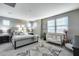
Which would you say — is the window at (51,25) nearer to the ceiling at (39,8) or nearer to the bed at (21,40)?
the ceiling at (39,8)

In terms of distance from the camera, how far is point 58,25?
4941 mm

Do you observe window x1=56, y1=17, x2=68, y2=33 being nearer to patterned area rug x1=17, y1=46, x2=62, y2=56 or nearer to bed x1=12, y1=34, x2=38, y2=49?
patterned area rug x1=17, y1=46, x2=62, y2=56

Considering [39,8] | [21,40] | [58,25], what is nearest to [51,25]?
[58,25]

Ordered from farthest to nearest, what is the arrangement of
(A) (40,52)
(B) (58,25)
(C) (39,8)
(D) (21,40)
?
(B) (58,25), (D) (21,40), (C) (39,8), (A) (40,52)

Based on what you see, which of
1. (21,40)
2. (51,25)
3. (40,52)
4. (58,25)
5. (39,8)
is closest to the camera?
(40,52)

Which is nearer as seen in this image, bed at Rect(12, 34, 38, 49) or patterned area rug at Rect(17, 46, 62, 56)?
patterned area rug at Rect(17, 46, 62, 56)

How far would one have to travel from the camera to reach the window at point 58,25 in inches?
172

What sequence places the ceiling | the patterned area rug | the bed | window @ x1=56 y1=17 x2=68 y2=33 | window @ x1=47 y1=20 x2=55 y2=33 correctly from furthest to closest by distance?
window @ x1=47 y1=20 x2=55 y2=33
window @ x1=56 y1=17 x2=68 y2=33
the bed
the ceiling
the patterned area rug

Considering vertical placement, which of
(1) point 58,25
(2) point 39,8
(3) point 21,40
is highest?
(2) point 39,8

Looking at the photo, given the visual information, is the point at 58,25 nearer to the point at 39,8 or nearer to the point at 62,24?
the point at 62,24

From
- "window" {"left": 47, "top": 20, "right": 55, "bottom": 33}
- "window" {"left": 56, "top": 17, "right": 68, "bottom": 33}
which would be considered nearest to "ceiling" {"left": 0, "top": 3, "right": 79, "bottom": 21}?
"window" {"left": 56, "top": 17, "right": 68, "bottom": 33}

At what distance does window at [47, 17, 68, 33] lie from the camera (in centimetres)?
436

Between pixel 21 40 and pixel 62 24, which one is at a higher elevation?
pixel 62 24

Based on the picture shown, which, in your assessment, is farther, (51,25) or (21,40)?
(51,25)
